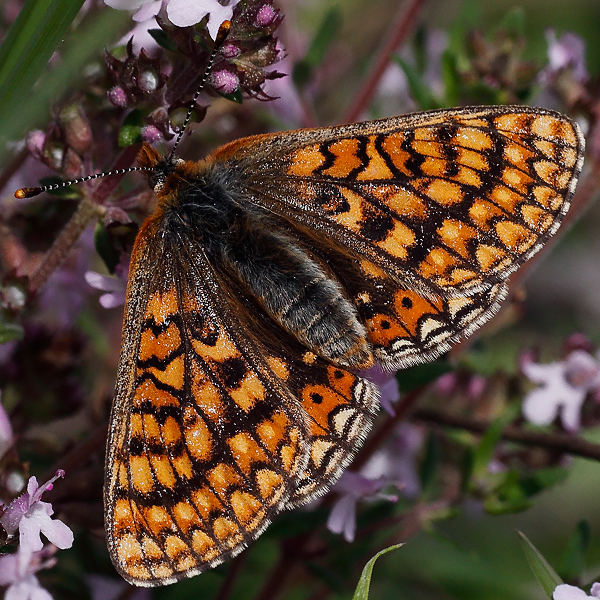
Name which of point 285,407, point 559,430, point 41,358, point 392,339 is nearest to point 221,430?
point 285,407

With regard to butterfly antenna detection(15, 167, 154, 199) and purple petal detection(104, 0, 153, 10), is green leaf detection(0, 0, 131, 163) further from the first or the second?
butterfly antenna detection(15, 167, 154, 199)

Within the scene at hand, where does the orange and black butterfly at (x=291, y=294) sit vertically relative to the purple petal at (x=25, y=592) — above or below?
above

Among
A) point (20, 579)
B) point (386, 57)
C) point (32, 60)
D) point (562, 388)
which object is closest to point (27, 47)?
point (32, 60)

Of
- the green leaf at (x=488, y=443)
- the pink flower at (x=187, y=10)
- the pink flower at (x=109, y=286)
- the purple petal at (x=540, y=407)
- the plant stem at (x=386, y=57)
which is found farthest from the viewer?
the plant stem at (x=386, y=57)

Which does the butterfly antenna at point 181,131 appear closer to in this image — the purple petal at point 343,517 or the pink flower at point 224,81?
the pink flower at point 224,81

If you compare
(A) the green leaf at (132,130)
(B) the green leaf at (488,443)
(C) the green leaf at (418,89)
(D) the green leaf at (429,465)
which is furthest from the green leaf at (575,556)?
(A) the green leaf at (132,130)

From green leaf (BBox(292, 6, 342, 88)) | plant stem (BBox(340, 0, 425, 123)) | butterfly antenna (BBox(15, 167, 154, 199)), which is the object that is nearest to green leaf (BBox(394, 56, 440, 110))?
plant stem (BBox(340, 0, 425, 123))
